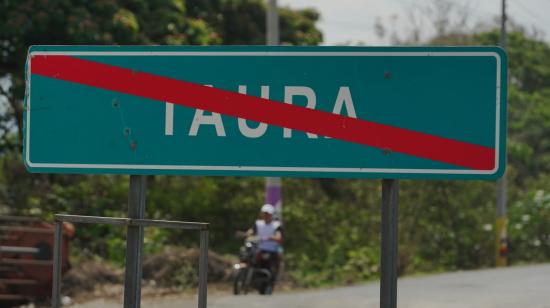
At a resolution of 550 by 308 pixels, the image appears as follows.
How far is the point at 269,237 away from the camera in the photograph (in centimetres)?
1650

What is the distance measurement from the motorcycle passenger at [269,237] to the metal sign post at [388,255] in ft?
40.4

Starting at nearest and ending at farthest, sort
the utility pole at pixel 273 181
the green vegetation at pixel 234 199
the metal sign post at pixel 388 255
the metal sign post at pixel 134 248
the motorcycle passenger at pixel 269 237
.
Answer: the metal sign post at pixel 388 255 < the metal sign post at pixel 134 248 < the motorcycle passenger at pixel 269 237 < the utility pole at pixel 273 181 < the green vegetation at pixel 234 199

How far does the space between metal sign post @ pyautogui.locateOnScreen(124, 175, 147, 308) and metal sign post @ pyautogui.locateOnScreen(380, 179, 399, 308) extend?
3.03ft

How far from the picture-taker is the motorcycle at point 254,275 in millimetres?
16359

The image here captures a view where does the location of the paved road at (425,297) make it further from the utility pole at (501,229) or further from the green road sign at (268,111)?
the green road sign at (268,111)

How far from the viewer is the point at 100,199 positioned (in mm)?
21688

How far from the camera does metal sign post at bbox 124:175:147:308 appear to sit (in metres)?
4.14

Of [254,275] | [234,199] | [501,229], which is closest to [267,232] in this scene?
[254,275]

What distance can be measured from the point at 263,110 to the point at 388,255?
709 millimetres

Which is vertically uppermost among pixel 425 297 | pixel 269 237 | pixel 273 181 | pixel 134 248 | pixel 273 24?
pixel 273 24

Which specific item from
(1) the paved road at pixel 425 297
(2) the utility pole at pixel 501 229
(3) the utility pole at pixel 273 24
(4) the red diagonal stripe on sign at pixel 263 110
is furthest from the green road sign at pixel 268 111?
(2) the utility pole at pixel 501 229

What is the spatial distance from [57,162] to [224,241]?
18762 millimetres

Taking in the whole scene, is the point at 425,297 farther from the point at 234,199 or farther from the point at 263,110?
the point at 263,110

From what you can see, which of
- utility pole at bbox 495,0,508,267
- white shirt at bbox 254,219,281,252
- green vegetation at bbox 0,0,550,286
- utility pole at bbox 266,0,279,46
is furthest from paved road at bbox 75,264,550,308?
utility pole at bbox 495,0,508,267
